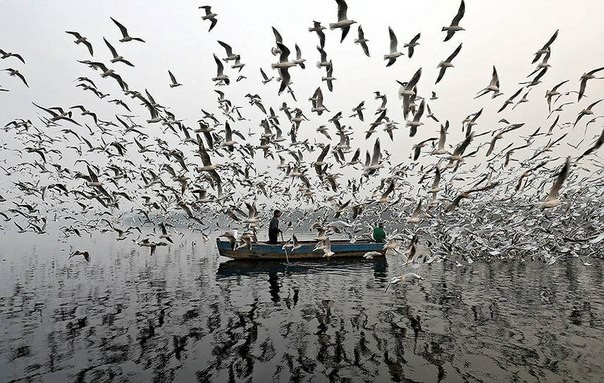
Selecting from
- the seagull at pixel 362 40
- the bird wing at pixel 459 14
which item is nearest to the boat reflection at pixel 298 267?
the seagull at pixel 362 40

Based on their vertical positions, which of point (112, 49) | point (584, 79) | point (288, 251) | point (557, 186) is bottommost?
point (288, 251)

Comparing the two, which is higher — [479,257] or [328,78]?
[328,78]

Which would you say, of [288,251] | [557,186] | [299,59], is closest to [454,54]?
[299,59]

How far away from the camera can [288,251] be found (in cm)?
2994

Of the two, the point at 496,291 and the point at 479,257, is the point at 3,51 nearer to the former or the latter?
the point at 496,291

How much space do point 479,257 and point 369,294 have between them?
50.4 feet

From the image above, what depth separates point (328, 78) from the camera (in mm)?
15031

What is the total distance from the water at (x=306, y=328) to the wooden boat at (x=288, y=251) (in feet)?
18.1

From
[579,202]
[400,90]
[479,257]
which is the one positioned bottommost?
[479,257]

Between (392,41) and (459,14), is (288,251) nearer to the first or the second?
(392,41)

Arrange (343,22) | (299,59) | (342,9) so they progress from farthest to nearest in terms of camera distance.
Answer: (299,59) < (343,22) < (342,9)

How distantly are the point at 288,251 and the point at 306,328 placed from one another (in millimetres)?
16313

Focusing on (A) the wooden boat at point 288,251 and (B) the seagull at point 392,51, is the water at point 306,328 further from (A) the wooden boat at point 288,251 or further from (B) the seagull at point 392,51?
(B) the seagull at point 392,51

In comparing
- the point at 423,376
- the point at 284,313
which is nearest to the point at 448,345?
the point at 423,376
